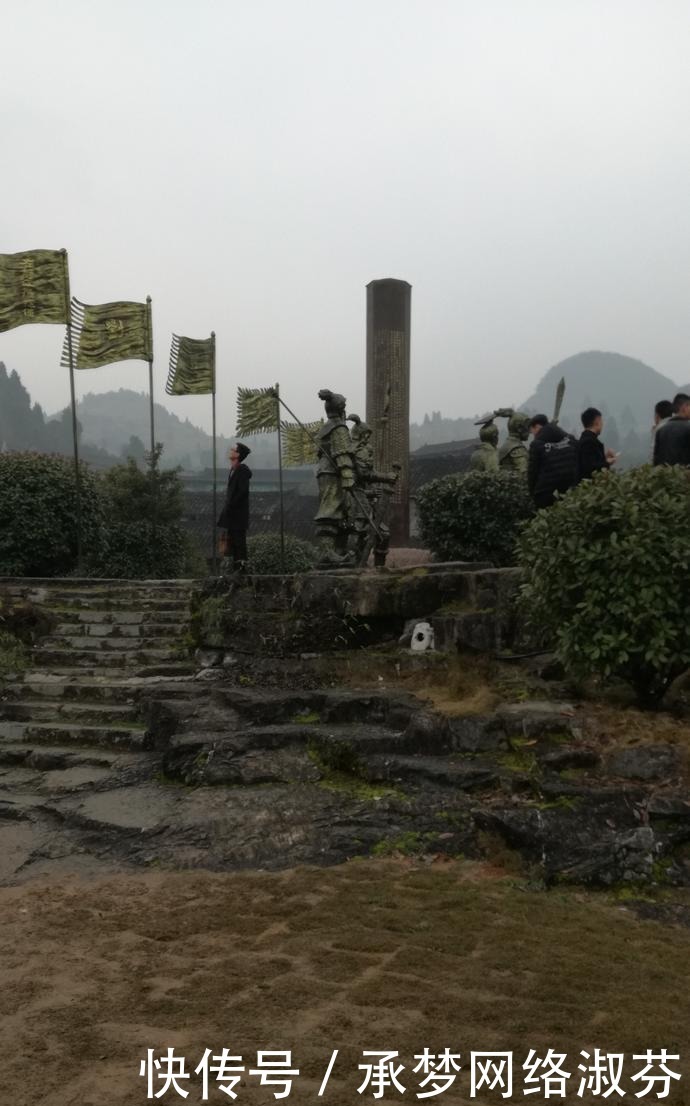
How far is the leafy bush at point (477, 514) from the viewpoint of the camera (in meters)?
11.3

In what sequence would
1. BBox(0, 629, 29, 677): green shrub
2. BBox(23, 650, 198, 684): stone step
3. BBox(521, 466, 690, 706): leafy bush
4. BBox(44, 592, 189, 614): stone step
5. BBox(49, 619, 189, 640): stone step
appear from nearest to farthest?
BBox(521, 466, 690, 706): leafy bush → BBox(23, 650, 198, 684): stone step → BBox(0, 629, 29, 677): green shrub → BBox(49, 619, 189, 640): stone step → BBox(44, 592, 189, 614): stone step

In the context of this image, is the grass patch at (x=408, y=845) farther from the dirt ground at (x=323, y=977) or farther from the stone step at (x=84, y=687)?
the stone step at (x=84, y=687)

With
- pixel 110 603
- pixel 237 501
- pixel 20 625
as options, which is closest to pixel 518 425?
pixel 237 501

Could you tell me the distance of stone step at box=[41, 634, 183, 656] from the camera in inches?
364

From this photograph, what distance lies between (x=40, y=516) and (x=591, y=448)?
7.71 metres

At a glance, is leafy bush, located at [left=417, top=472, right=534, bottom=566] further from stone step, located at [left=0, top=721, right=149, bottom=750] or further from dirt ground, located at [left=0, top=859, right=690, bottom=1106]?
dirt ground, located at [left=0, top=859, right=690, bottom=1106]

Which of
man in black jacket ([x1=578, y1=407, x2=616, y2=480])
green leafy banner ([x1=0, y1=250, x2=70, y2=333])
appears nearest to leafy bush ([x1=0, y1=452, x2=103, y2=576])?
green leafy banner ([x1=0, y1=250, x2=70, y2=333])

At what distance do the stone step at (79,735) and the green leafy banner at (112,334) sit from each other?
7.36 meters

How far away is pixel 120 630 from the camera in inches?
376

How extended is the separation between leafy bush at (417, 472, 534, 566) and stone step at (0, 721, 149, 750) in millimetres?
5095

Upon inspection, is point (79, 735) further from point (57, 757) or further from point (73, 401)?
point (73, 401)

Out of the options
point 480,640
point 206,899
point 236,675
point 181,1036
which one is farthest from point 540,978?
point 236,675

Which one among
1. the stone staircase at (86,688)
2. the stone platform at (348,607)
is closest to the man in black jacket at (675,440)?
the stone platform at (348,607)

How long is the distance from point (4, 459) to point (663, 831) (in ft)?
35.0
